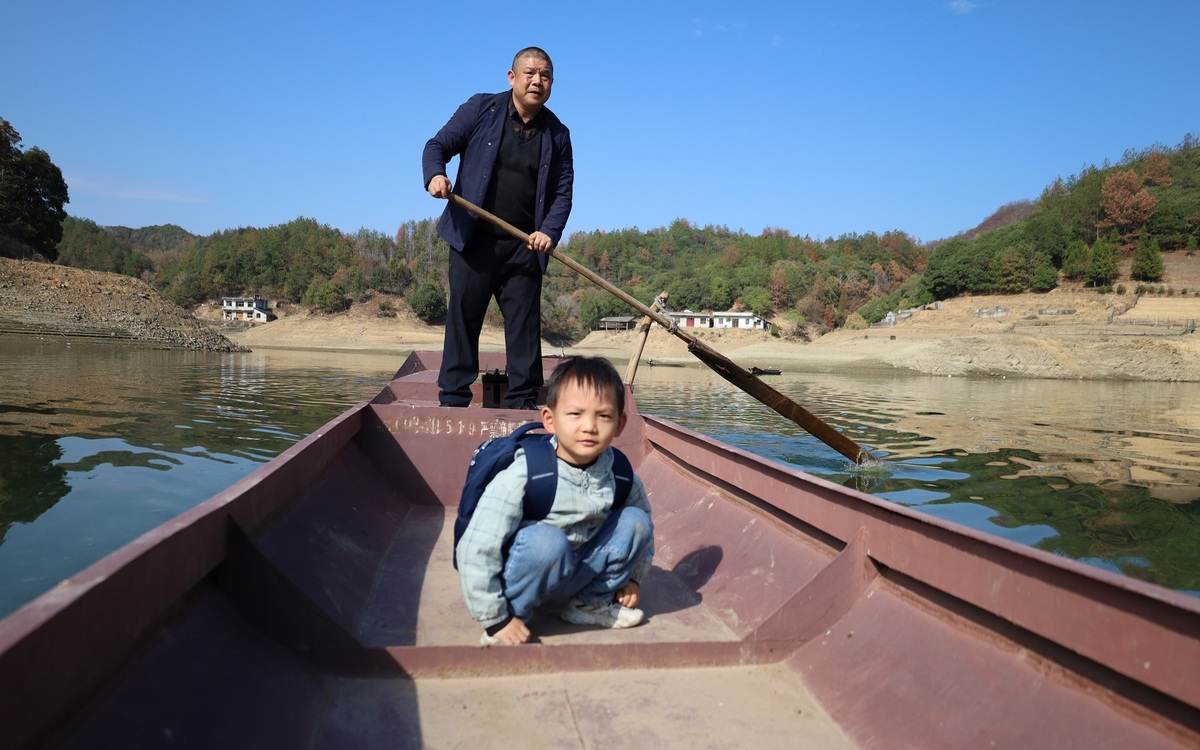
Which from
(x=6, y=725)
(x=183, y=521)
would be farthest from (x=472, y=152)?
(x=6, y=725)

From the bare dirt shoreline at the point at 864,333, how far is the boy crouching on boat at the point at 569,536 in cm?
2908

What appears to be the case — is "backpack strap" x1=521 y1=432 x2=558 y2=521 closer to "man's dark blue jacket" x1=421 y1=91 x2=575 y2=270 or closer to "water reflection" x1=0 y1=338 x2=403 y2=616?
"water reflection" x1=0 y1=338 x2=403 y2=616

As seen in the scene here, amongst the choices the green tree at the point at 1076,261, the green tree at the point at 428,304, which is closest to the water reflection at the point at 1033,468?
the green tree at the point at 1076,261

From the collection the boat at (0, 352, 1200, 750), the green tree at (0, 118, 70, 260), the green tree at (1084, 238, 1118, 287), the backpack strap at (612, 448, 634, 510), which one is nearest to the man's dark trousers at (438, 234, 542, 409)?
the boat at (0, 352, 1200, 750)

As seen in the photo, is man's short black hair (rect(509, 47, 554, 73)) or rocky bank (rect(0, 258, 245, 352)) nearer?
man's short black hair (rect(509, 47, 554, 73))

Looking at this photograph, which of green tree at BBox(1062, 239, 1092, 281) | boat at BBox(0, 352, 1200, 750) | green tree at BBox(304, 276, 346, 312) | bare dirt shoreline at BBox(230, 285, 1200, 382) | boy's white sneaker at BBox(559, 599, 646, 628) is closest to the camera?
boat at BBox(0, 352, 1200, 750)

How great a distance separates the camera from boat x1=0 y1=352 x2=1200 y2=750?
1.22 meters

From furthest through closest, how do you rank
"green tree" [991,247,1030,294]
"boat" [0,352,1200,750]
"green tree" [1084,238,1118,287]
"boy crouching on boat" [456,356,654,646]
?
"green tree" [991,247,1030,294] → "green tree" [1084,238,1118,287] → "boy crouching on boat" [456,356,654,646] → "boat" [0,352,1200,750]

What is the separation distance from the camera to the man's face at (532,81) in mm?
3910

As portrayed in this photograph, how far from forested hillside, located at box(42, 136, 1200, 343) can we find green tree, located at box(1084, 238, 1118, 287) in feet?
0.44

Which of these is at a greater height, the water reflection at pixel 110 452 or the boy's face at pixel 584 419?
the boy's face at pixel 584 419

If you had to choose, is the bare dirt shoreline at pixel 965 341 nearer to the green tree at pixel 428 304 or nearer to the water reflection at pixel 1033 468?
the green tree at pixel 428 304

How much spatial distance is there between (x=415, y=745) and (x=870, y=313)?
68.6 meters

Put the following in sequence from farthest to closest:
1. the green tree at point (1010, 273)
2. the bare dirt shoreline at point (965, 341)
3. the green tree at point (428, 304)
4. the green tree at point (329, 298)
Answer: the green tree at point (329, 298), the green tree at point (428, 304), the green tree at point (1010, 273), the bare dirt shoreline at point (965, 341)
